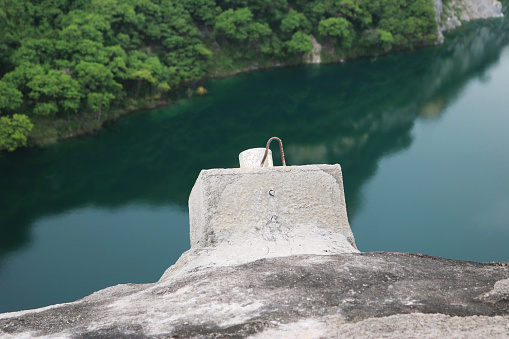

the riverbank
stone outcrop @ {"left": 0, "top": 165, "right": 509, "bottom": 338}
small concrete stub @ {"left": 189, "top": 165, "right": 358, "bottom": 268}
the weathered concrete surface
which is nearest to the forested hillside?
the riverbank

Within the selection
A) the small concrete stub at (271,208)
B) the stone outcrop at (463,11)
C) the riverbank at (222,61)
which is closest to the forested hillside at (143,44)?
the riverbank at (222,61)

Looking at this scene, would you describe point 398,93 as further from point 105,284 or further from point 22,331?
point 22,331

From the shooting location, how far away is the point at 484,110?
106ft

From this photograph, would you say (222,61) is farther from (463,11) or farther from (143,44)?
(463,11)

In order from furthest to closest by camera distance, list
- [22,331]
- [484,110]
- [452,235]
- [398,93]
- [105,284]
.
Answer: [398,93] < [484,110] < [452,235] < [105,284] < [22,331]

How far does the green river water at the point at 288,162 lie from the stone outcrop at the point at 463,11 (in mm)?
12964

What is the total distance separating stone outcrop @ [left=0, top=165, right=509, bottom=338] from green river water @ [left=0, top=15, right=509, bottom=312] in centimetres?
1194

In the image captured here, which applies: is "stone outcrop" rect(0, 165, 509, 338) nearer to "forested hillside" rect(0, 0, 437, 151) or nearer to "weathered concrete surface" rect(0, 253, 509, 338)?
"weathered concrete surface" rect(0, 253, 509, 338)

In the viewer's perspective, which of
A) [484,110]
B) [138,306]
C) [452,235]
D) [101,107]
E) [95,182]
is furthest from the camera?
[484,110]

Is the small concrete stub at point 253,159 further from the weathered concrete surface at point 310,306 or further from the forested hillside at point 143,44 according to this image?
the forested hillside at point 143,44

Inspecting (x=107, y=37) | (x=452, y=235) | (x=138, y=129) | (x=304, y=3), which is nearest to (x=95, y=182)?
(x=138, y=129)

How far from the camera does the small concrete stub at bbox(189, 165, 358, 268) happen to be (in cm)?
841

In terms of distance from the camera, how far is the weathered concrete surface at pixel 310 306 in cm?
492

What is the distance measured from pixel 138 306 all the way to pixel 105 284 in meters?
13.3
